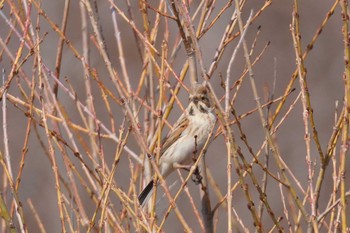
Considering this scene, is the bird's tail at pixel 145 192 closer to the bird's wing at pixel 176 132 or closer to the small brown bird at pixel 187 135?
the small brown bird at pixel 187 135

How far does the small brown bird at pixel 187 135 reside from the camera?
17.0 feet

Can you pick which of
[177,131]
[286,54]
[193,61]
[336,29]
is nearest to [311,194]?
[193,61]

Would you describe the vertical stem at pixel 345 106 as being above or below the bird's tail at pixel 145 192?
above

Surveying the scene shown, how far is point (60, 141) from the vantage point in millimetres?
4289

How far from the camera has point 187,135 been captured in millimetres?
5418

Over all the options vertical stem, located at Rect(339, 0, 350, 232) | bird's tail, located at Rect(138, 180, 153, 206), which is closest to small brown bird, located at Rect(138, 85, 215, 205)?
bird's tail, located at Rect(138, 180, 153, 206)

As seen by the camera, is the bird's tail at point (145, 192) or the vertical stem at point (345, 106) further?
the bird's tail at point (145, 192)

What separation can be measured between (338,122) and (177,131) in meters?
1.90

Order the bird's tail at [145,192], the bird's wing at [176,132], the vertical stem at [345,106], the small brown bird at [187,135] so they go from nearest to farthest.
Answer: the vertical stem at [345,106] → the bird's tail at [145,192] → the small brown bird at [187,135] → the bird's wing at [176,132]

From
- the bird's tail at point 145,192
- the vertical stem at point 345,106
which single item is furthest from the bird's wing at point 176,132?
the vertical stem at point 345,106

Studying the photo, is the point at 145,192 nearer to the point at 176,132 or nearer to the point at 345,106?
the point at 176,132

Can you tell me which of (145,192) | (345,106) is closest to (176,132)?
(145,192)

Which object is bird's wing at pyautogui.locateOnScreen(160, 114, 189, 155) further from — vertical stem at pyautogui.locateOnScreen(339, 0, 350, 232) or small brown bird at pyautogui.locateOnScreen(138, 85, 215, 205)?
A: vertical stem at pyautogui.locateOnScreen(339, 0, 350, 232)

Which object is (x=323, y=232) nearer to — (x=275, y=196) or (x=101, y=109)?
(x=275, y=196)
